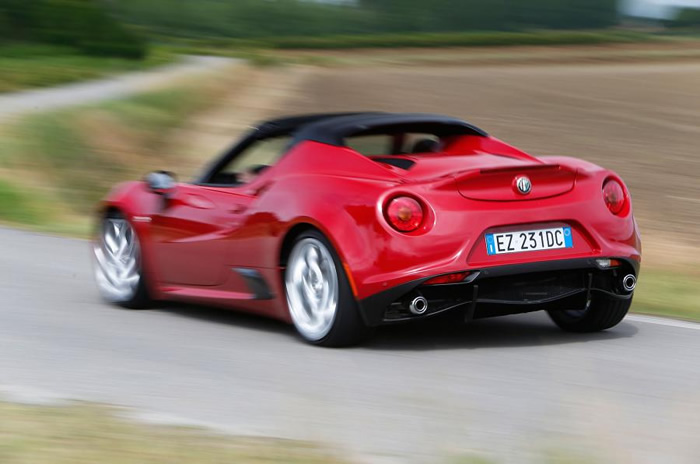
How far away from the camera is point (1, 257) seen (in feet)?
33.3

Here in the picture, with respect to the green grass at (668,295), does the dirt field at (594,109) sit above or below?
below

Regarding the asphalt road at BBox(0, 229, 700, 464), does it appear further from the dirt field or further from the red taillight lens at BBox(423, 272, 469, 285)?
the dirt field

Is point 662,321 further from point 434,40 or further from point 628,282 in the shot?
point 434,40

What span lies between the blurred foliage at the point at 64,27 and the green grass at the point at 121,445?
48.5 meters

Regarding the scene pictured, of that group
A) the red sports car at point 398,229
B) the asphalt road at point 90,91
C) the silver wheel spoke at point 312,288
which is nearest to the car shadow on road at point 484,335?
the red sports car at point 398,229

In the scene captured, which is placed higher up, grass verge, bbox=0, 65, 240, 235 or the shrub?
grass verge, bbox=0, 65, 240, 235

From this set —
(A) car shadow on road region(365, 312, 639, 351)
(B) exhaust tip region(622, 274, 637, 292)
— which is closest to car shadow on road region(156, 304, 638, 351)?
(A) car shadow on road region(365, 312, 639, 351)

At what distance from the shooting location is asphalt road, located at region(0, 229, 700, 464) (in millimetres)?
4418

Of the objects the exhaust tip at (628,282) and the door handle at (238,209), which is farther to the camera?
the door handle at (238,209)

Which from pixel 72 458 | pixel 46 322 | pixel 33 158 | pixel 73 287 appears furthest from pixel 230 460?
pixel 33 158

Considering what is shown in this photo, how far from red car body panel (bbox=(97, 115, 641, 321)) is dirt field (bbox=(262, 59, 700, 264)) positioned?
496 cm

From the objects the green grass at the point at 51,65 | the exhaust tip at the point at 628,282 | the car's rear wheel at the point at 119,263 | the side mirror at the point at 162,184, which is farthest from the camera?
the green grass at the point at 51,65

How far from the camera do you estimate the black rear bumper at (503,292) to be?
19.3 feet

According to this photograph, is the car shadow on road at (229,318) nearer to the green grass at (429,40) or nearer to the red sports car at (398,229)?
the red sports car at (398,229)
